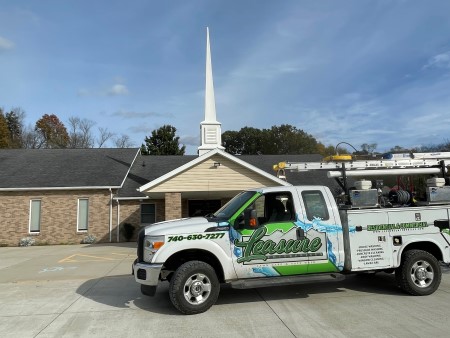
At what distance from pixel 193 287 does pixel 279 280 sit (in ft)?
4.86

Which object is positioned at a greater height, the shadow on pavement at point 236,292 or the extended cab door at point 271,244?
the extended cab door at point 271,244

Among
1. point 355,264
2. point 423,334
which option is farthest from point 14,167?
point 423,334

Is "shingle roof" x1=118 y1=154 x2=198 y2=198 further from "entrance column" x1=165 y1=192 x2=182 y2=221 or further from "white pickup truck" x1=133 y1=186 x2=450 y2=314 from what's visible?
"white pickup truck" x1=133 y1=186 x2=450 y2=314

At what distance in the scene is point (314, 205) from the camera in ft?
23.4

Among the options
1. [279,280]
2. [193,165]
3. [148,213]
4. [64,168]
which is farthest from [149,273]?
[64,168]

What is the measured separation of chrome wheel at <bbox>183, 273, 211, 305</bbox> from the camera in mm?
6422

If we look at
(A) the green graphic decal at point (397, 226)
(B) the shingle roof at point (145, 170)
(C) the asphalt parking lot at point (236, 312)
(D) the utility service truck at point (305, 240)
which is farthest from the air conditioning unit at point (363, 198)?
(B) the shingle roof at point (145, 170)

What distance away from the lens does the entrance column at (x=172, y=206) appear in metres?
17.3

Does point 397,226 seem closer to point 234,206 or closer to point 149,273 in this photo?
point 234,206

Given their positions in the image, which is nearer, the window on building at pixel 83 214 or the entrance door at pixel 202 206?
the window on building at pixel 83 214

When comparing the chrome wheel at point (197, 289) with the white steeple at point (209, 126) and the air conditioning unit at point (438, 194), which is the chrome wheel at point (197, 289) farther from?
the white steeple at point (209, 126)

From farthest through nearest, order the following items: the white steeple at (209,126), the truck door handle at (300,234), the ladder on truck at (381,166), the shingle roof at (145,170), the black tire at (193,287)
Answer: the white steeple at (209,126), the shingle roof at (145,170), the ladder on truck at (381,166), the truck door handle at (300,234), the black tire at (193,287)

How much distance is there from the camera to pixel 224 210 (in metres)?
7.39

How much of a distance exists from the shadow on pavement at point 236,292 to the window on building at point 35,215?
14.3 m
